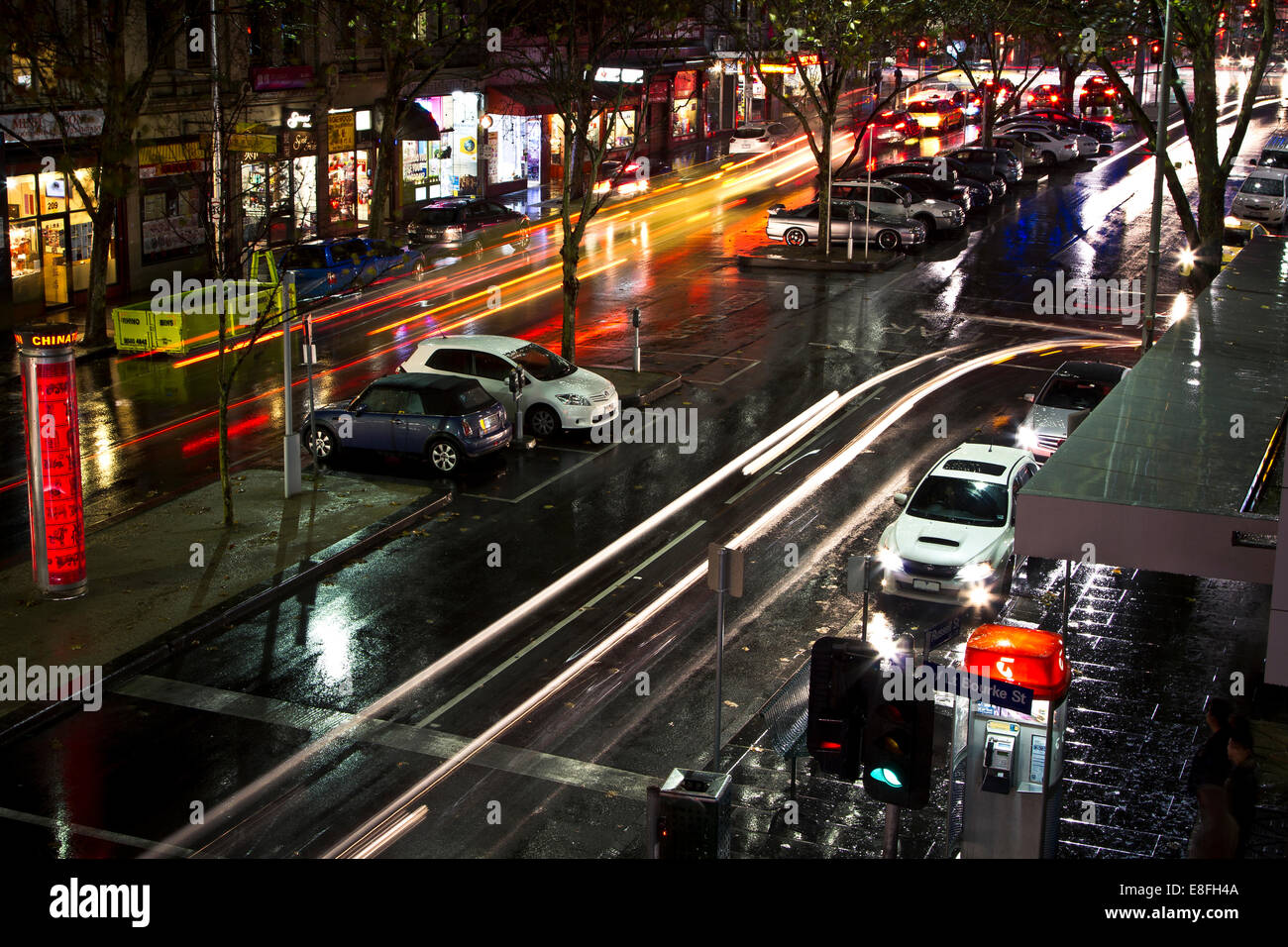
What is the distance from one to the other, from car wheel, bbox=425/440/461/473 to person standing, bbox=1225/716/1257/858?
14.5 meters

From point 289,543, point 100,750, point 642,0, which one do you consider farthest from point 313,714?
point 642,0

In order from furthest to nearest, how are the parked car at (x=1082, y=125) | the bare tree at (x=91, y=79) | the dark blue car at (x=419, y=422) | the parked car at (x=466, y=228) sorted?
the parked car at (x=1082, y=125) < the parked car at (x=466, y=228) < the bare tree at (x=91, y=79) < the dark blue car at (x=419, y=422)

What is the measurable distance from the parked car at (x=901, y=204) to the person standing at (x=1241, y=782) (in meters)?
32.9

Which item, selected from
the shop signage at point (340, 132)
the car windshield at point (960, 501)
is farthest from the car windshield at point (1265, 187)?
the car windshield at point (960, 501)

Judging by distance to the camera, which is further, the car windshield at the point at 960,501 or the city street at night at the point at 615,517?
the car windshield at the point at 960,501

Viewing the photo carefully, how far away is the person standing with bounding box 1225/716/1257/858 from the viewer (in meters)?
10.7

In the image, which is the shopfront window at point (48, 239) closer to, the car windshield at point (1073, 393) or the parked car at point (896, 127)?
the car windshield at point (1073, 393)

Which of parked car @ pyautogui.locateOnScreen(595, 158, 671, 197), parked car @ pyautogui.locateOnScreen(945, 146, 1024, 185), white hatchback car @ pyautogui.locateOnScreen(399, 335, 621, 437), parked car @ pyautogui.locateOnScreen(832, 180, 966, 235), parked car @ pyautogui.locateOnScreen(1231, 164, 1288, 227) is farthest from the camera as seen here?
parked car @ pyautogui.locateOnScreen(595, 158, 671, 197)

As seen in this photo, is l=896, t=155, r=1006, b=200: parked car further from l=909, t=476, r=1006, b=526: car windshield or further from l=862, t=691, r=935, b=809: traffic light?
l=862, t=691, r=935, b=809: traffic light

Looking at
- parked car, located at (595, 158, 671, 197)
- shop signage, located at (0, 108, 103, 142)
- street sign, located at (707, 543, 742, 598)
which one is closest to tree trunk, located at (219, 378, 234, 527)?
street sign, located at (707, 543, 742, 598)

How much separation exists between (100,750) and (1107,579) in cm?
1251

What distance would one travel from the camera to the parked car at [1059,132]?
6009 cm

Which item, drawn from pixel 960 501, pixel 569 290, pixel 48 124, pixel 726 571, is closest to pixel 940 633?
pixel 726 571
